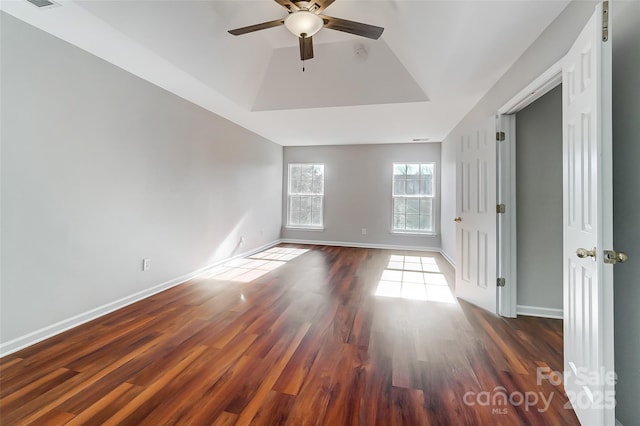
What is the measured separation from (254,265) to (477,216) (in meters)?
3.36

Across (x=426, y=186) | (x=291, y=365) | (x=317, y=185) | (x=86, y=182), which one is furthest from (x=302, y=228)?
(x=291, y=365)

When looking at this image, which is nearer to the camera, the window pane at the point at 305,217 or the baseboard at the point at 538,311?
the baseboard at the point at 538,311

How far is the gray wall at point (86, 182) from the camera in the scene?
1.88 meters

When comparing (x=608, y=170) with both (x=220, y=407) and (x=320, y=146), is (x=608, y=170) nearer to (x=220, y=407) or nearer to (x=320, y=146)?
(x=220, y=407)

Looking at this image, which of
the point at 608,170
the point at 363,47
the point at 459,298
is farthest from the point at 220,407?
the point at 363,47

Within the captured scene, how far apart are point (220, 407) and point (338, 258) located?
12.1 feet

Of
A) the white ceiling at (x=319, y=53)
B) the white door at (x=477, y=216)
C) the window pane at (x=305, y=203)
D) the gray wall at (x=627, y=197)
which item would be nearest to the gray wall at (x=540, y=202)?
the white door at (x=477, y=216)

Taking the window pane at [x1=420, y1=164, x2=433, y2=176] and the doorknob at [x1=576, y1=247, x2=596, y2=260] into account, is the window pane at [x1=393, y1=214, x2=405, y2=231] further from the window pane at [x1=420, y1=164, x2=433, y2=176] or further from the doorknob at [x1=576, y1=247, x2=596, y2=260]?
the doorknob at [x1=576, y1=247, x2=596, y2=260]

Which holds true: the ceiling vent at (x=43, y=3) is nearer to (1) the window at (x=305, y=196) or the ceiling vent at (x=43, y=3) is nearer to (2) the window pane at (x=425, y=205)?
(1) the window at (x=305, y=196)

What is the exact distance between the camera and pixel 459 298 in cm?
300

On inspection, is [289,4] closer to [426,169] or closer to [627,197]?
[627,197]

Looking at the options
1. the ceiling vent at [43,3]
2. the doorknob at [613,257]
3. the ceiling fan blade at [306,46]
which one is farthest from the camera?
the ceiling fan blade at [306,46]

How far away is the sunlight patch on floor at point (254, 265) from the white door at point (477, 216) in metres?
2.76

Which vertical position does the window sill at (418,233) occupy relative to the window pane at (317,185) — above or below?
below
